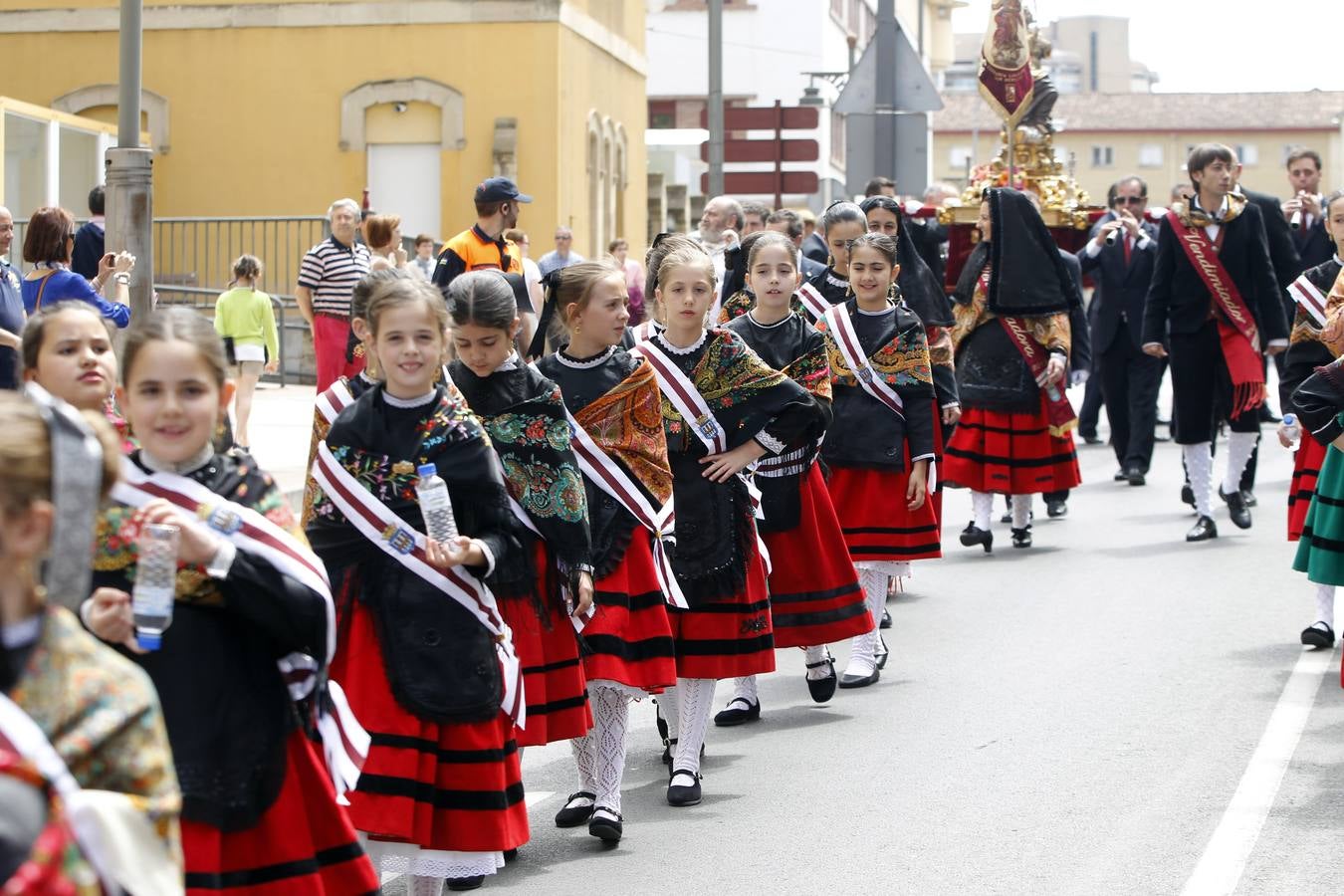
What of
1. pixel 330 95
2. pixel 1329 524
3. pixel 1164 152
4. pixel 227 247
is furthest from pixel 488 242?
pixel 1164 152

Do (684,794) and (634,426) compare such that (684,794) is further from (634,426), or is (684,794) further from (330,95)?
(330,95)

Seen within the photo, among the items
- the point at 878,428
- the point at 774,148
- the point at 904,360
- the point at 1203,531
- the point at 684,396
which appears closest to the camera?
the point at 684,396

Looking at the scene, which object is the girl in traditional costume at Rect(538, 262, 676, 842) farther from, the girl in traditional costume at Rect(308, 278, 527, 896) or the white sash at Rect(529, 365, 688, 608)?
the girl in traditional costume at Rect(308, 278, 527, 896)

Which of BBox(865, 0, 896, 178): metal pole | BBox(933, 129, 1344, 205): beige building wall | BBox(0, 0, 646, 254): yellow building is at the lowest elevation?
BBox(865, 0, 896, 178): metal pole

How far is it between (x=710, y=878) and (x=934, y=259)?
8061mm

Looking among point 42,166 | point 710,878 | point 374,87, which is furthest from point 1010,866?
point 374,87

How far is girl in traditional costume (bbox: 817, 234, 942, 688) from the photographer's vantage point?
9.52 m

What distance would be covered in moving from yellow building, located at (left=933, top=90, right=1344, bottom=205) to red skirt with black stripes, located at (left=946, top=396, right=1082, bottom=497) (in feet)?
317

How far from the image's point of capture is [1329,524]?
8711mm

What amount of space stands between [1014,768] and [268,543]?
3.91m

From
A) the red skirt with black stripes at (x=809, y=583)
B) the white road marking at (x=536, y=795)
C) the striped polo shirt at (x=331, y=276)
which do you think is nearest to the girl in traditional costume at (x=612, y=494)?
the white road marking at (x=536, y=795)

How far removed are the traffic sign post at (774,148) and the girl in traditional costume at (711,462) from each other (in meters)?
15.7

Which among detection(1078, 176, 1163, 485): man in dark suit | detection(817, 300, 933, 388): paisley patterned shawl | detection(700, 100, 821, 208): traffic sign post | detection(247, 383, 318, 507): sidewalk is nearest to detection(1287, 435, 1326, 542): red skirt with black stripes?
detection(817, 300, 933, 388): paisley patterned shawl

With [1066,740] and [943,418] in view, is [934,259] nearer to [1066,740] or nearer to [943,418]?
[943,418]
